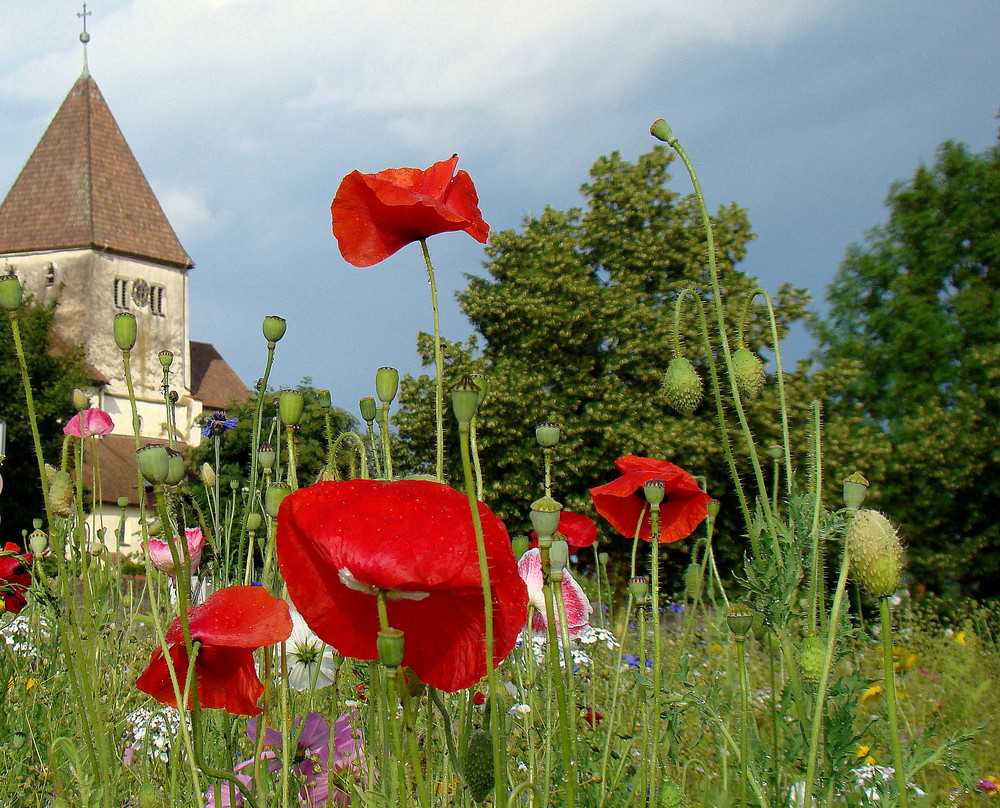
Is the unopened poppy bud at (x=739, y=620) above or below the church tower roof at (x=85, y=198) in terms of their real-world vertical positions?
below

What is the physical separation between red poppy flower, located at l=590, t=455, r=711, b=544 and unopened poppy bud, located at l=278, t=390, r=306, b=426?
43cm

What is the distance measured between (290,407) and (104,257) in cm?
3384

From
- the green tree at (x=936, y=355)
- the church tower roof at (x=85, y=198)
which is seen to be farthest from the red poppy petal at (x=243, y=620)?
the church tower roof at (x=85, y=198)

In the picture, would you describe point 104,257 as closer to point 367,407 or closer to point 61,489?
point 61,489

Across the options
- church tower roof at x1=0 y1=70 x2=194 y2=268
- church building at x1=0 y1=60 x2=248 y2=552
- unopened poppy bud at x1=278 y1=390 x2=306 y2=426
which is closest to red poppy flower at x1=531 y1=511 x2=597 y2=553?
unopened poppy bud at x1=278 y1=390 x2=306 y2=426

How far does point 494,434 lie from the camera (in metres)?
15.6

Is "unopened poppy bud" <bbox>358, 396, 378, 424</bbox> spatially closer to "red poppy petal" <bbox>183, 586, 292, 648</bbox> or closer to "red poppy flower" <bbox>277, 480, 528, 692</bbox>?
"red poppy petal" <bbox>183, 586, 292, 648</bbox>

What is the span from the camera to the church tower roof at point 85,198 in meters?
32.4

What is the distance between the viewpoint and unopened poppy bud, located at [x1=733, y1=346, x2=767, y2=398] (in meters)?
1.32

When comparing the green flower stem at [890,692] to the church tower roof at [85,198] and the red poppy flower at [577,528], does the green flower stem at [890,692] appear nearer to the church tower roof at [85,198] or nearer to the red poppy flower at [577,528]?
the red poppy flower at [577,528]

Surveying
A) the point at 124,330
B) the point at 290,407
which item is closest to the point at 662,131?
the point at 290,407

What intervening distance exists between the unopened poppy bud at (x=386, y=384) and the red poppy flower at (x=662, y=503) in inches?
13.2

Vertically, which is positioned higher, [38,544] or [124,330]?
[124,330]

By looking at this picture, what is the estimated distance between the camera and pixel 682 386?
1368mm
